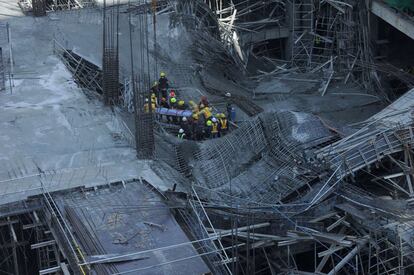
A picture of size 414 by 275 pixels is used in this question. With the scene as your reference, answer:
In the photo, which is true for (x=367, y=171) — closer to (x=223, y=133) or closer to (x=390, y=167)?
(x=390, y=167)

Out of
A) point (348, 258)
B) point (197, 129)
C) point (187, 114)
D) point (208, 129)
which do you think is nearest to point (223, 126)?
point (208, 129)

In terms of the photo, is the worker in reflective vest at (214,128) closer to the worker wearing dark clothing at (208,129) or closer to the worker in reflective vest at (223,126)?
the worker wearing dark clothing at (208,129)

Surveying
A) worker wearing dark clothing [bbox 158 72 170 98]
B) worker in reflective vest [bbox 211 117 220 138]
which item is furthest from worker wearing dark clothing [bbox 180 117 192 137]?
worker wearing dark clothing [bbox 158 72 170 98]

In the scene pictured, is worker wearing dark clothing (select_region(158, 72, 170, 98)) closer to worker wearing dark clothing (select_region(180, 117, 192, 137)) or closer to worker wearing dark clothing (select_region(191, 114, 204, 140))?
worker wearing dark clothing (select_region(180, 117, 192, 137))

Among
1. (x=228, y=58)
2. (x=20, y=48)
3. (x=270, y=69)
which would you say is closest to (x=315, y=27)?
(x=270, y=69)

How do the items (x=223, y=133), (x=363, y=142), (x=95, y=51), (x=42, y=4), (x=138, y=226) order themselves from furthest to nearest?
(x=42, y=4) → (x=95, y=51) → (x=223, y=133) → (x=363, y=142) → (x=138, y=226)

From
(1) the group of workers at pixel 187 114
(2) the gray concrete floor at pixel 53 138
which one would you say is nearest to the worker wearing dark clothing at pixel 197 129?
(1) the group of workers at pixel 187 114

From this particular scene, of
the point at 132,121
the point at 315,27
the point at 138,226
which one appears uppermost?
the point at 315,27

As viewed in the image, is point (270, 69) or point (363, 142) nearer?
point (363, 142)
